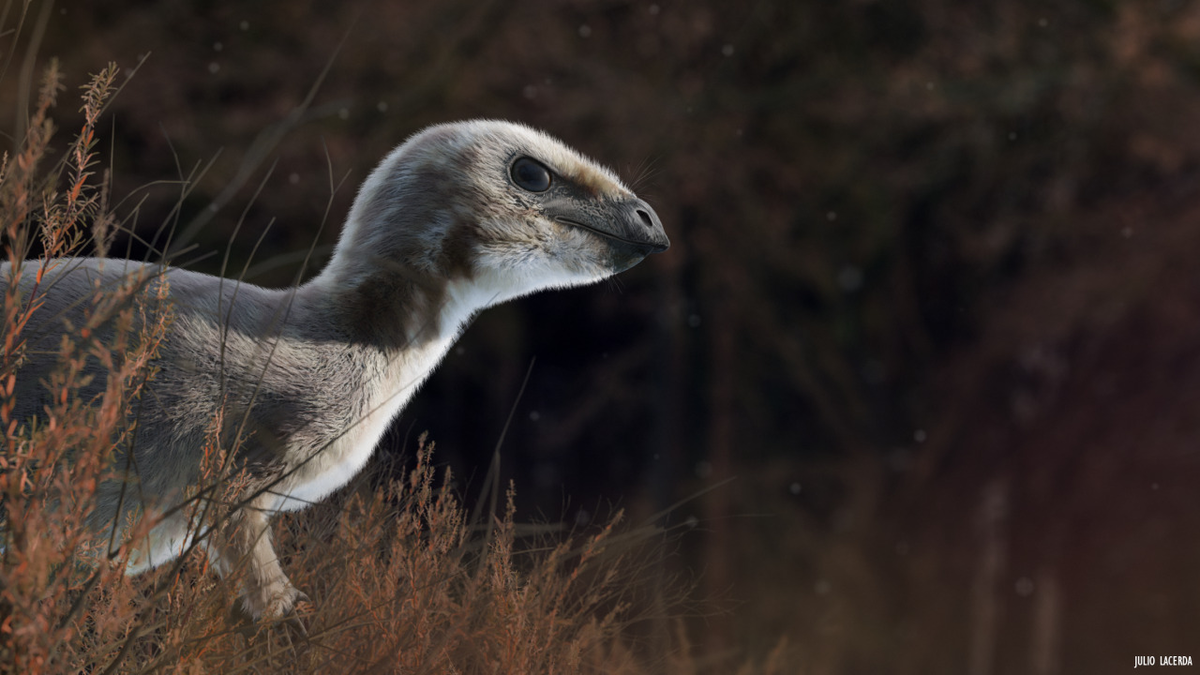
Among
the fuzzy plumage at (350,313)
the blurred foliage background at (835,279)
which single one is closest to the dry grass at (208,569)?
the fuzzy plumage at (350,313)

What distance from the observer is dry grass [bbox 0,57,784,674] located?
153 centimetres

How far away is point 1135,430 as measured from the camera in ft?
28.1

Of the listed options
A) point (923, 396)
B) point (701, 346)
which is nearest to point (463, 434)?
point (701, 346)

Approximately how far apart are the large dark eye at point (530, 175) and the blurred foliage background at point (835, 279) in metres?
2.67

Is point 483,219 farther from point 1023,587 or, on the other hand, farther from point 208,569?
point 1023,587

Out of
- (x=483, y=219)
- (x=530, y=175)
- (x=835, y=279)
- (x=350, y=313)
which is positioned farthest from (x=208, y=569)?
(x=835, y=279)

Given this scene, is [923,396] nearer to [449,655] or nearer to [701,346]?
[701,346]

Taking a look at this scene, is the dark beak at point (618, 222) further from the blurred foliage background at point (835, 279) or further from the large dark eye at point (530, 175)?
the blurred foliage background at point (835, 279)

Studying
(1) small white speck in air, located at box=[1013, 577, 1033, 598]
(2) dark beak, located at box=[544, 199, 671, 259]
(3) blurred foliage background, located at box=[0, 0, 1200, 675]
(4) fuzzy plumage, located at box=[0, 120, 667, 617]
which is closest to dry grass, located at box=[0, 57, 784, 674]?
(4) fuzzy plumage, located at box=[0, 120, 667, 617]

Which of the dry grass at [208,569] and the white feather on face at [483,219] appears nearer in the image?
the dry grass at [208,569]

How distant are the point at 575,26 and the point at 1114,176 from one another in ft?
12.9

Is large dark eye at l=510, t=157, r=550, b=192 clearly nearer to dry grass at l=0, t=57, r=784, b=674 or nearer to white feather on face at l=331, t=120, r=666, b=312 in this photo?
white feather on face at l=331, t=120, r=666, b=312

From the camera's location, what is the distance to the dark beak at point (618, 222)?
2617mm

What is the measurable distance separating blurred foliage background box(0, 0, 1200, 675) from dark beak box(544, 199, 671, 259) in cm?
257
